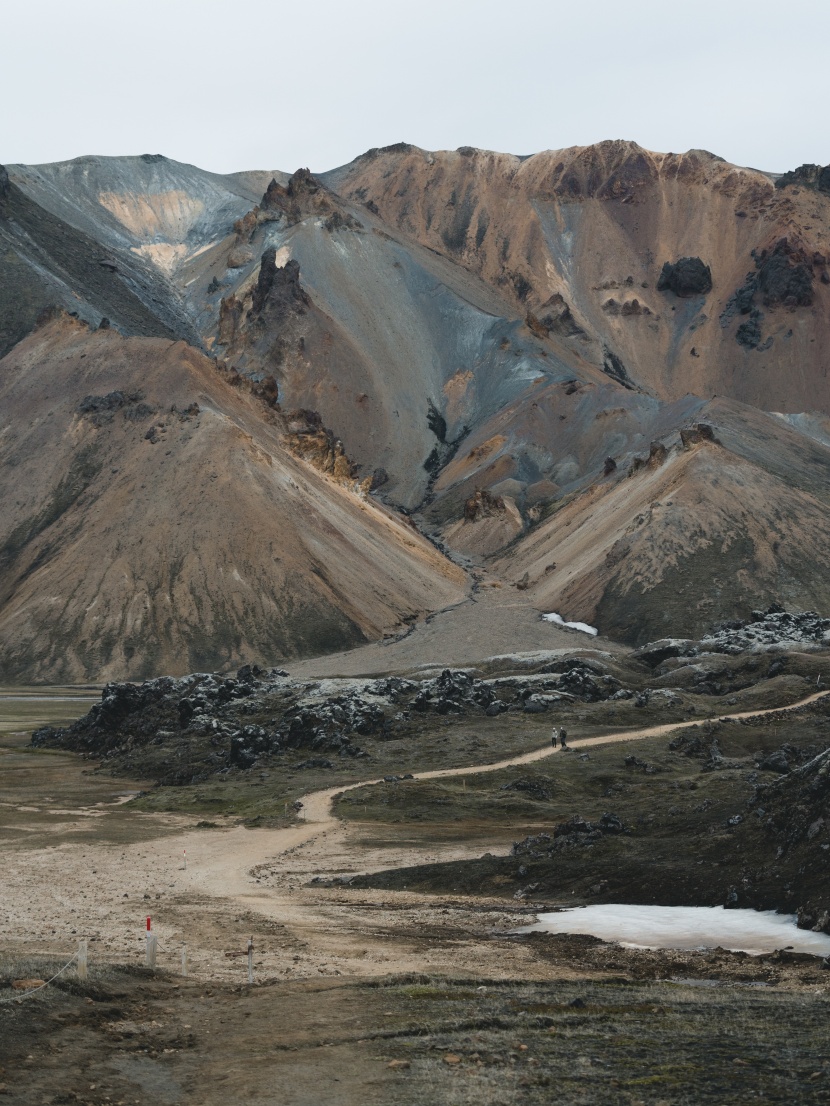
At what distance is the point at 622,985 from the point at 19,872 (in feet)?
79.0

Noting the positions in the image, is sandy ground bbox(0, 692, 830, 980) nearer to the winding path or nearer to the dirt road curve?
the dirt road curve

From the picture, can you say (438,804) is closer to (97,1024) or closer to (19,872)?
(19,872)

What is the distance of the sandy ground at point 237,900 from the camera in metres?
27.8

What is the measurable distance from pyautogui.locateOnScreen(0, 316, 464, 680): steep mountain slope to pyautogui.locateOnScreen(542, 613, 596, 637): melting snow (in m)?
15.4

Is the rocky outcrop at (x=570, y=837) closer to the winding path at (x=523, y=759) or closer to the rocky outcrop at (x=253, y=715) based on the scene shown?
the winding path at (x=523, y=759)

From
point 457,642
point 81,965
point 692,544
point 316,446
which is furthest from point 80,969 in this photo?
point 316,446

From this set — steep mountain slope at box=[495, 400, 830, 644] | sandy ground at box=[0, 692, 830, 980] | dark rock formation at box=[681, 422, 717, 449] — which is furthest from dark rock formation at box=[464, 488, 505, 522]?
sandy ground at box=[0, 692, 830, 980]

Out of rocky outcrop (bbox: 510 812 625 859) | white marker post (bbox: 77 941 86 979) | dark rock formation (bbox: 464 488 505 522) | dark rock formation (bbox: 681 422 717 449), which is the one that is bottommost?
rocky outcrop (bbox: 510 812 625 859)

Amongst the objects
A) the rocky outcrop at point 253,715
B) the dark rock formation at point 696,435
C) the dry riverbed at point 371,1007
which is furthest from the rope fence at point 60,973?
the dark rock formation at point 696,435

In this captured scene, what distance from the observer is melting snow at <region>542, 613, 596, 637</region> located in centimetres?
13110

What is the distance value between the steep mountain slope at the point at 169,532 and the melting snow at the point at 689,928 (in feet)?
299

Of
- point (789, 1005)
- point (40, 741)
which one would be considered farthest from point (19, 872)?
point (40, 741)

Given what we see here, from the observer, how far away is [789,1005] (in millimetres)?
21516

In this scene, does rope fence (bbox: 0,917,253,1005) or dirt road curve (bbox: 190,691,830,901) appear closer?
rope fence (bbox: 0,917,253,1005)
